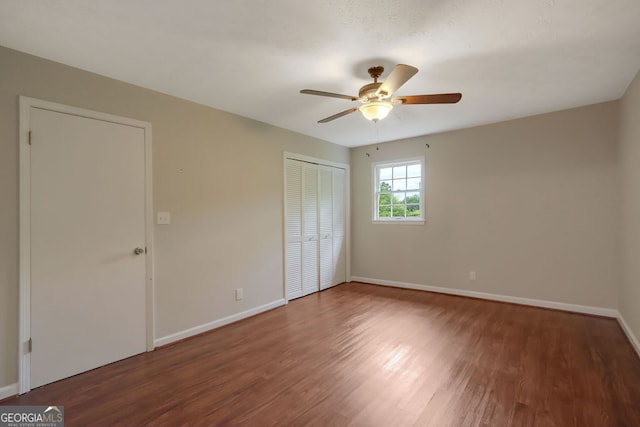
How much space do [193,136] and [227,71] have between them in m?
0.94

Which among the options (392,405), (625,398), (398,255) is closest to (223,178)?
(392,405)

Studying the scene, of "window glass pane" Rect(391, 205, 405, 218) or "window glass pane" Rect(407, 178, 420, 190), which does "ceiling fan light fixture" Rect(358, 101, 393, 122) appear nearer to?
"window glass pane" Rect(407, 178, 420, 190)

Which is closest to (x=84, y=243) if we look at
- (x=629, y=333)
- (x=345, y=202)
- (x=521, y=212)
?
(x=345, y=202)

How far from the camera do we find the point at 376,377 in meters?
2.27

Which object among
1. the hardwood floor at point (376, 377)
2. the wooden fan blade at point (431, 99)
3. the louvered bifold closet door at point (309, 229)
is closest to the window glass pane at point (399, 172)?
the louvered bifold closet door at point (309, 229)

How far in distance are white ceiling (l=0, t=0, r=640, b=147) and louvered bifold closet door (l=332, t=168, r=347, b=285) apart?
2243mm

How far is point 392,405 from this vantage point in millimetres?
1940

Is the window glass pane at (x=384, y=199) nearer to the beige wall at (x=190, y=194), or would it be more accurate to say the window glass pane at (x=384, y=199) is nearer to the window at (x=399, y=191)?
the window at (x=399, y=191)

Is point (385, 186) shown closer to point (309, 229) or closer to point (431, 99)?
point (309, 229)

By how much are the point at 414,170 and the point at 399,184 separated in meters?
0.33

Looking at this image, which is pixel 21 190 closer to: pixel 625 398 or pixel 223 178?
pixel 223 178

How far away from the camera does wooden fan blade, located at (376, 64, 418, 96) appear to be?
6.29ft

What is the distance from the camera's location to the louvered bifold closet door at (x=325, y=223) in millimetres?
4855

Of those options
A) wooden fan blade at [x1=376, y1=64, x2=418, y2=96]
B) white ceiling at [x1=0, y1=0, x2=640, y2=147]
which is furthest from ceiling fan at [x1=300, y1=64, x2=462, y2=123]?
white ceiling at [x1=0, y1=0, x2=640, y2=147]
